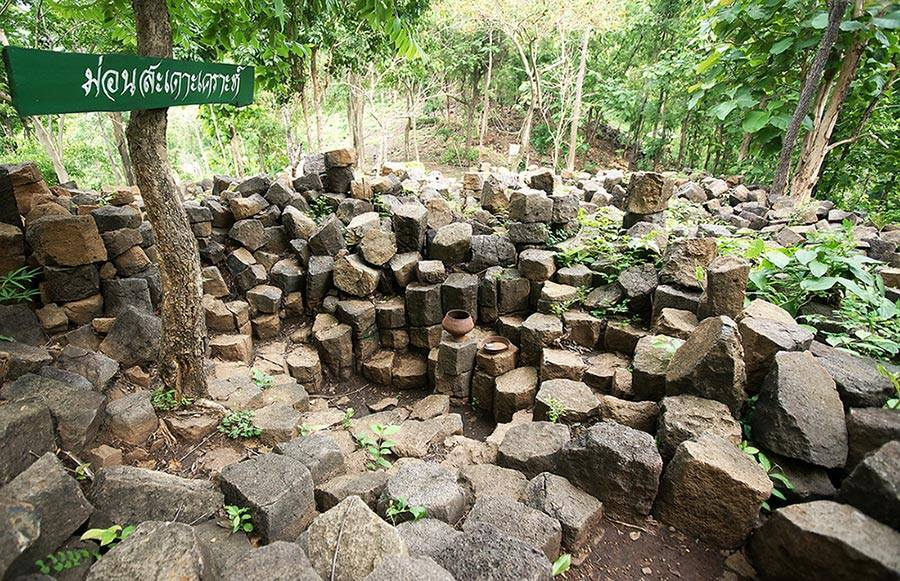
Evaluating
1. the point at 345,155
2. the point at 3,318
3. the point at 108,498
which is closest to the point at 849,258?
the point at 108,498

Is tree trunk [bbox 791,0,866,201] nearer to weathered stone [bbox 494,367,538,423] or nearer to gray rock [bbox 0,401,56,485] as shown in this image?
weathered stone [bbox 494,367,538,423]

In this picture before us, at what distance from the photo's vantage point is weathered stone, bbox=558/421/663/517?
2254mm

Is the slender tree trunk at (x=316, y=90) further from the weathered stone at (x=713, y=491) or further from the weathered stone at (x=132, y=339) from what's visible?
the weathered stone at (x=713, y=491)

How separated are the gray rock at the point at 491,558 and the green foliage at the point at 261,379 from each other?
9.50ft

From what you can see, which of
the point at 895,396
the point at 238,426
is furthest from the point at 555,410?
the point at 238,426

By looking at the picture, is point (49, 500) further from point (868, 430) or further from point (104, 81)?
point (868, 430)

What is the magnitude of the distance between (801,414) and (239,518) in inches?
115

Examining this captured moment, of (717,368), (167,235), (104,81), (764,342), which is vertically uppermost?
(104,81)

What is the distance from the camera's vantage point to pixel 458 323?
4.71m

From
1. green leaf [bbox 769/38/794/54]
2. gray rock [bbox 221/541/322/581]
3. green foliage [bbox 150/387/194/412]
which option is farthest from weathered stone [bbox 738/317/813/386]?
green leaf [bbox 769/38/794/54]

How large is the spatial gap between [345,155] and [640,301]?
421cm

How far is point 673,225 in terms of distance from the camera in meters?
5.76

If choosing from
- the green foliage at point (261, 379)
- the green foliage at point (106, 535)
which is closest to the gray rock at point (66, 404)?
the green foliage at point (106, 535)

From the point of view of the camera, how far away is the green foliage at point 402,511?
2.26 m
